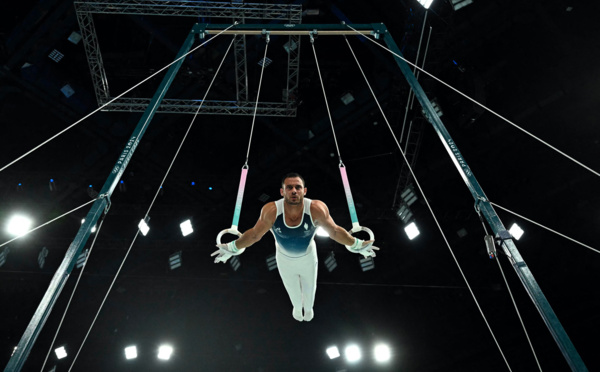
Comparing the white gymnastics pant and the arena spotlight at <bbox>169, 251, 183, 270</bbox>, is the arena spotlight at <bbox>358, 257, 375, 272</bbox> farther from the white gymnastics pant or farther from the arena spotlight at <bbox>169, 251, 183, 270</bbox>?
the white gymnastics pant

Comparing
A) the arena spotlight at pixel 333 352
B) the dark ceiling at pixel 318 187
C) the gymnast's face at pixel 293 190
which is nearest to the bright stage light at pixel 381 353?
the dark ceiling at pixel 318 187

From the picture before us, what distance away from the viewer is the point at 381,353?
12.5m

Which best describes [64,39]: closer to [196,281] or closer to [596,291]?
[196,281]

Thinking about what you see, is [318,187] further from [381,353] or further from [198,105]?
[381,353]

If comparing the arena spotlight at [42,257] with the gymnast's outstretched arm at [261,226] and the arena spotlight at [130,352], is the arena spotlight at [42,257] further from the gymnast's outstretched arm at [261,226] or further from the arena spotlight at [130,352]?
the gymnast's outstretched arm at [261,226]

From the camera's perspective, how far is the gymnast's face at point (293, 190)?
206 inches

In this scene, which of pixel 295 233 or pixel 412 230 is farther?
pixel 412 230

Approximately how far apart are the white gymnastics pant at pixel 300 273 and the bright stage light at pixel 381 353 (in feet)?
22.5

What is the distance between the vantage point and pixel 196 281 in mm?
13547

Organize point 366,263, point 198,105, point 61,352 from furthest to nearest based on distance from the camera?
point 366,263 < point 61,352 < point 198,105

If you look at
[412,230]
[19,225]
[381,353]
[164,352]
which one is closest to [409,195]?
[412,230]

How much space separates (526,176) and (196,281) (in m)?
9.93

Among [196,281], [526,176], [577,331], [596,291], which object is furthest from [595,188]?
[196,281]

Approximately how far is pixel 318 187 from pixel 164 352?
20.5 feet
